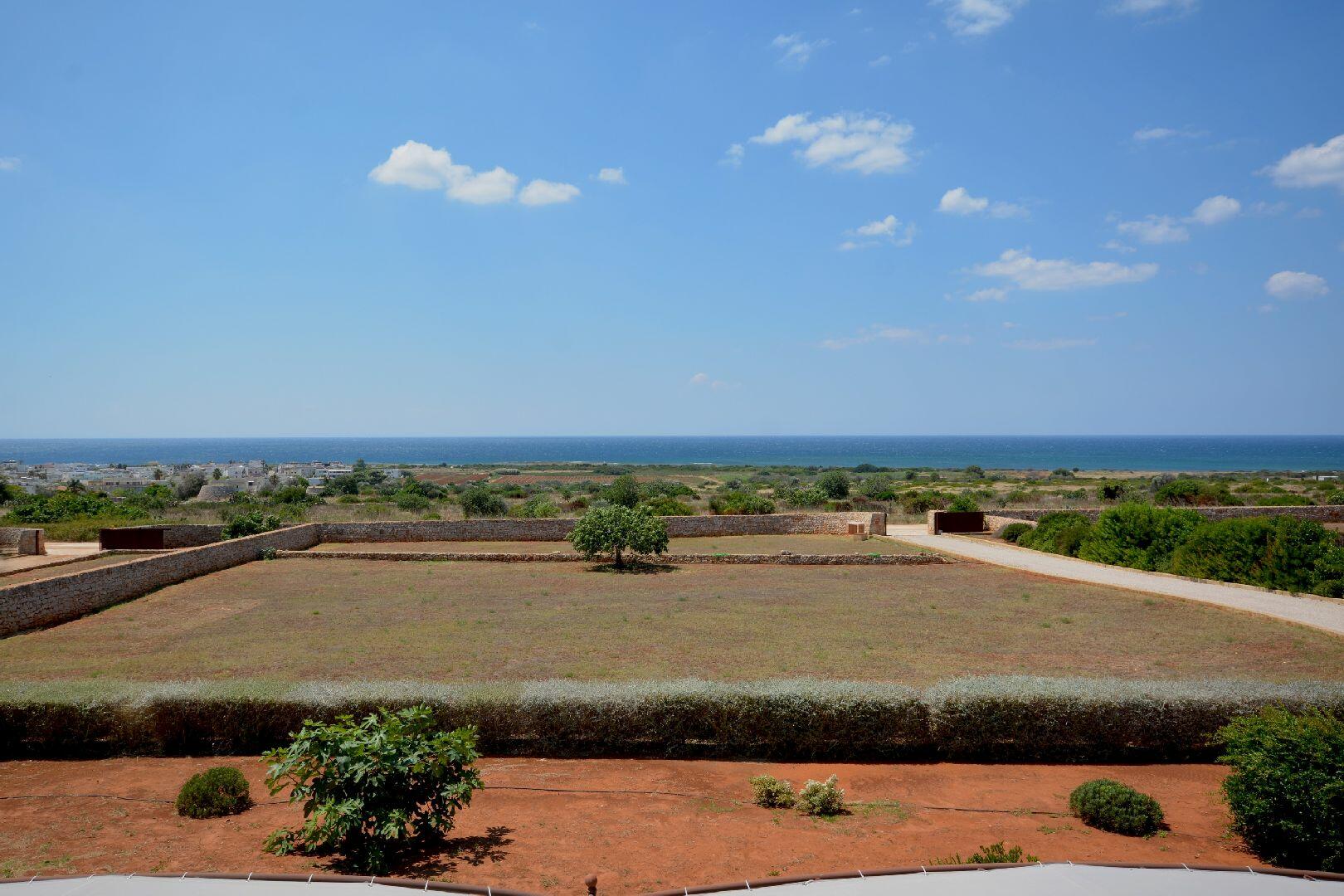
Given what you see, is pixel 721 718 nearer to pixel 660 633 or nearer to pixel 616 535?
pixel 660 633

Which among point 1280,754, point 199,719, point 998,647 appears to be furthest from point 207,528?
point 1280,754

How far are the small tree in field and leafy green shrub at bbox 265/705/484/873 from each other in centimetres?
1740

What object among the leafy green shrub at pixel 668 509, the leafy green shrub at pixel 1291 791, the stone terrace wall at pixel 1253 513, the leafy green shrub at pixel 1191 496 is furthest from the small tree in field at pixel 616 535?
the leafy green shrub at pixel 1191 496

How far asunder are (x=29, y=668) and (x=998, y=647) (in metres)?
15.5

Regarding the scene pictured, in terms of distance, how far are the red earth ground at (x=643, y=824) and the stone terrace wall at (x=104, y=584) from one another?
28.3 ft

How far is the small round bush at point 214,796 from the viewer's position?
6.59 metres

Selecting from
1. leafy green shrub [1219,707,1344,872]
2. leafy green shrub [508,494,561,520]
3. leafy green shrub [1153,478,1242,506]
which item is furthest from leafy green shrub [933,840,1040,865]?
leafy green shrub [1153,478,1242,506]

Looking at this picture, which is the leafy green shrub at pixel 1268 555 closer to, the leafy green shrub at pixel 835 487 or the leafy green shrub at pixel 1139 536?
the leafy green shrub at pixel 1139 536

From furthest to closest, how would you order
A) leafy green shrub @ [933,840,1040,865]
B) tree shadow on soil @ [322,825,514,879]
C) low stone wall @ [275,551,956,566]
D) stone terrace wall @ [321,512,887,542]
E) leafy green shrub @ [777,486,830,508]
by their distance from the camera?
leafy green shrub @ [777,486,830,508], stone terrace wall @ [321,512,887,542], low stone wall @ [275,551,956,566], tree shadow on soil @ [322,825,514,879], leafy green shrub @ [933,840,1040,865]

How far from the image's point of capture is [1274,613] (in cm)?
1515

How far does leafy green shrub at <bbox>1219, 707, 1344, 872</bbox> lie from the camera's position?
5.37 m

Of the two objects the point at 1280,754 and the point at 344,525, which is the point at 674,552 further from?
the point at 1280,754

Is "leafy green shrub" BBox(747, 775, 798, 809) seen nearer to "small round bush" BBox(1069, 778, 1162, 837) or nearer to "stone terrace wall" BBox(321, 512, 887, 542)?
"small round bush" BBox(1069, 778, 1162, 837)

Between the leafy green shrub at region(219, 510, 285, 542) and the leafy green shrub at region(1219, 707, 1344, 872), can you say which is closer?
the leafy green shrub at region(1219, 707, 1344, 872)
